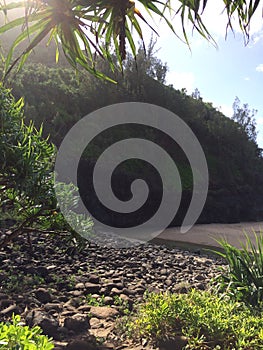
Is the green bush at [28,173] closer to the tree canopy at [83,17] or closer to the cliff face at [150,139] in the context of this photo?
the tree canopy at [83,17]

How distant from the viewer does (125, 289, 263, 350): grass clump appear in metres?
2.65

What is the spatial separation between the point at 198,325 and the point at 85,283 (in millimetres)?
2528

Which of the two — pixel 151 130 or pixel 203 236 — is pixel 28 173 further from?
pixel 151 130

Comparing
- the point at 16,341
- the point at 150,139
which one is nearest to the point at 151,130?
the point at 150,139

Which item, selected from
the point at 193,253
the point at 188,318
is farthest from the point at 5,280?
the point at 193,253

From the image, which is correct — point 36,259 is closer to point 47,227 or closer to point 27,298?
point 27,298

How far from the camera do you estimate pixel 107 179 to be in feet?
43.6

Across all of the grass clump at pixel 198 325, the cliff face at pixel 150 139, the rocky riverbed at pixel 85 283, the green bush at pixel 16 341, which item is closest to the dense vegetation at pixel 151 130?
the cliff face at pixel 150 139

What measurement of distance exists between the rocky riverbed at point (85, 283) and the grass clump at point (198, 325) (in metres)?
0.16

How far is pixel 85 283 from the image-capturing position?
502cm

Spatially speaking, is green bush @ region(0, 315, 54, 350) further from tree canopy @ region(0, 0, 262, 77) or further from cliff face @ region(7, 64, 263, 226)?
cliff face @ region(7, 64, 263, 226)

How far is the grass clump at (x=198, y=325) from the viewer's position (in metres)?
A: 2.65

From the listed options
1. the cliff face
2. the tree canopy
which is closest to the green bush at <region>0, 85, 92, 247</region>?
the tree canopy

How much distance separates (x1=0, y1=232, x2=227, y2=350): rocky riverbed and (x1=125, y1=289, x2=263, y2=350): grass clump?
157 mm
